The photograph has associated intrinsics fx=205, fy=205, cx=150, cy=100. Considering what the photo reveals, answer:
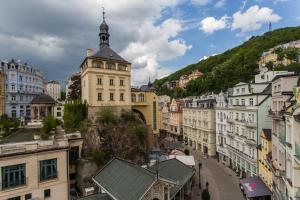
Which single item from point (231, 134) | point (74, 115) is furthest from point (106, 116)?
point (231, 134)

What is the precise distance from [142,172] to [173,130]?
164 feet

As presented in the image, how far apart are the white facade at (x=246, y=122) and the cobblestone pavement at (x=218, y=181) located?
233cm

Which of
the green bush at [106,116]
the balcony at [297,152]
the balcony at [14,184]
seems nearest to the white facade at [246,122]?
the balcony at [297,152]

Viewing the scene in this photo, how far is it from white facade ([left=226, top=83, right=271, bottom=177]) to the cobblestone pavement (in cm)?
233

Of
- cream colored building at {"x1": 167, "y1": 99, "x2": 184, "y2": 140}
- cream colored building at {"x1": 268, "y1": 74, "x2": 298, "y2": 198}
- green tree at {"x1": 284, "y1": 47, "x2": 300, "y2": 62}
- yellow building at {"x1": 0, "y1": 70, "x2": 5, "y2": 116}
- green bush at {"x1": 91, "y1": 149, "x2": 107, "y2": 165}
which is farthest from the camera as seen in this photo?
green tree at {"x1": 284, "y1": 47, "x2": 300, "y2": 62}

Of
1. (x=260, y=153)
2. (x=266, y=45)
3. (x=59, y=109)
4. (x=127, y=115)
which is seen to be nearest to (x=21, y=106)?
(x=59, y=109)

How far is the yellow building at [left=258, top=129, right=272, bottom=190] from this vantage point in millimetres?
23780

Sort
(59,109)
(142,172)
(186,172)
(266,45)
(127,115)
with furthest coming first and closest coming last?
(266,45) < (59,109) < (127,115) < (186,172) < (142,172)

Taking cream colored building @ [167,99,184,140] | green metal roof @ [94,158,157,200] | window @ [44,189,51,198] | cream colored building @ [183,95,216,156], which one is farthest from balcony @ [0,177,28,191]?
cream colored building @ [167,99,184,140]

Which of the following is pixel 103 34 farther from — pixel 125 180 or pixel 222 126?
pixel 125 180

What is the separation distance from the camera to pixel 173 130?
6328cm

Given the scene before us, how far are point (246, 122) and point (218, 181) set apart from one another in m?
9.95

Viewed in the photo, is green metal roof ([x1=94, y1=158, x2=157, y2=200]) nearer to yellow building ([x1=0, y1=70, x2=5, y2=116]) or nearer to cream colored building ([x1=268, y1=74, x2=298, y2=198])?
cream colored building ([x1=268, y1=74, x2=298, y2=198])

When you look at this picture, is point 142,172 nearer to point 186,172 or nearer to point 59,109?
point 186,172
